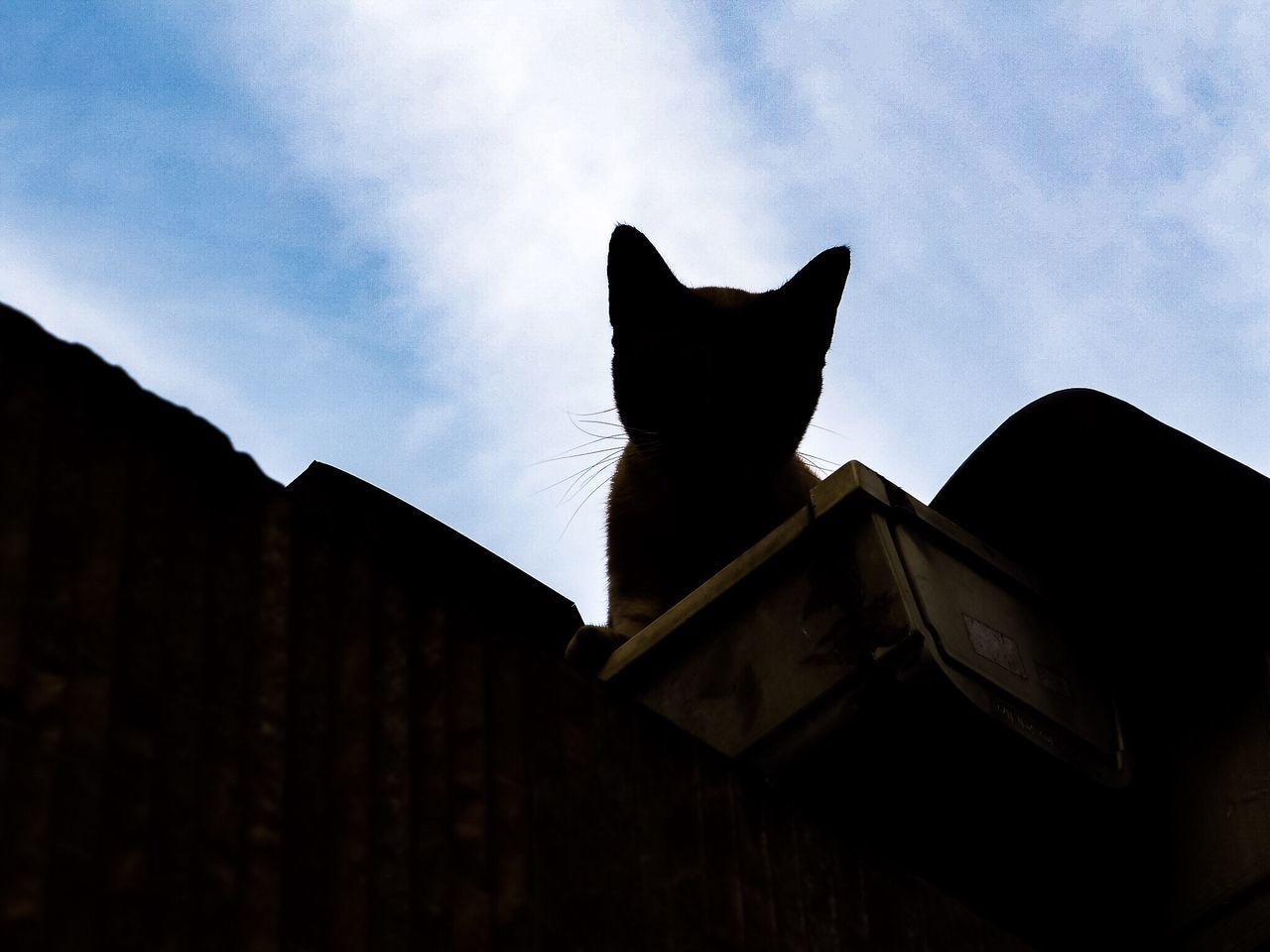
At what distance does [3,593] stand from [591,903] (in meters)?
0.59

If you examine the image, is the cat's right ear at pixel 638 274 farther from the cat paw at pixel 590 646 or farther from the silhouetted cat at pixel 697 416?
the cat paw at pixel 590 646

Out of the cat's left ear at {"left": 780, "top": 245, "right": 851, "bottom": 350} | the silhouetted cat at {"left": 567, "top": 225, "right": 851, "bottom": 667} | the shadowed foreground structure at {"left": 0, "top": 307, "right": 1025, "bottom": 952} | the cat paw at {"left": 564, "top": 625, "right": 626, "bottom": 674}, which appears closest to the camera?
the shadowed foreground structure at {"left": 0, "top": 307, "right": 1025, "bottom": 952}

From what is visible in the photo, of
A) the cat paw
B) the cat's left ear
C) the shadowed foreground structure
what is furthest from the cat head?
the shadowed foreground structure

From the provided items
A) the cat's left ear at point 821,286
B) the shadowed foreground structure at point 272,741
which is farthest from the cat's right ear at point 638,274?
the shadowed foreground structure at point 272,741

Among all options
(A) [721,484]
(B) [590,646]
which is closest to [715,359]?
(A) [721,484]

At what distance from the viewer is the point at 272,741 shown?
101cm

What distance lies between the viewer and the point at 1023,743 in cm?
206

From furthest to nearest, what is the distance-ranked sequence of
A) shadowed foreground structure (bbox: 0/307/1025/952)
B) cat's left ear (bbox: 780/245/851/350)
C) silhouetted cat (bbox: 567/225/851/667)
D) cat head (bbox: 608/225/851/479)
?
1. cat's left ear (bbox: 780/245/851/350)
2. cat head (bbox: 608/225/851/479)
3. silhouetted cat (bbox: 567/225/851/667)
4. shadowed foreground structure (bbox: 0/307/1025/952)

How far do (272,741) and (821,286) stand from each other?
357 centimetres

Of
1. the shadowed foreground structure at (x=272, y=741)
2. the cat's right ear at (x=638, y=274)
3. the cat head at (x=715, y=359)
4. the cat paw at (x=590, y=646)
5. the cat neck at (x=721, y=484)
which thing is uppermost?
the cat's right ear at (x=638, y=274)

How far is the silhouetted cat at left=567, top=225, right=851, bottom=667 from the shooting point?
3.52 metres

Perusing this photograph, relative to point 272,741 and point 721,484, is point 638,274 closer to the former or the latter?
point 721,484

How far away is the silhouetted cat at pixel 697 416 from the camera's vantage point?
138 inches

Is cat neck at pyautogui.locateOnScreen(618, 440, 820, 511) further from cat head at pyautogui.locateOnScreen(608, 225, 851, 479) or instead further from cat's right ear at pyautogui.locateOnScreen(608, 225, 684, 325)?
cat's right ear at pyautogui.locateOnScreen(608, 225, 684, 325)
